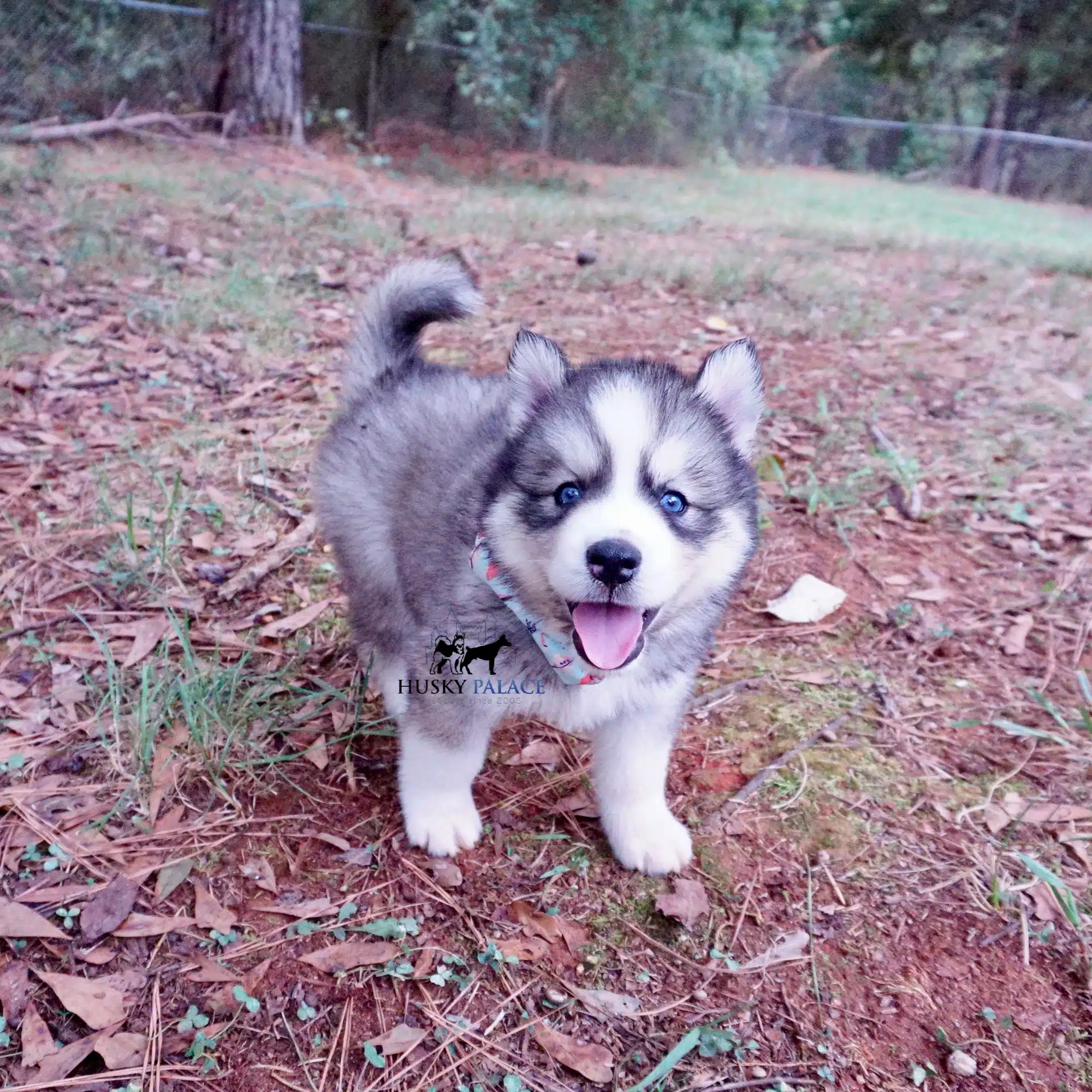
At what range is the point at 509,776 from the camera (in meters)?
2.47

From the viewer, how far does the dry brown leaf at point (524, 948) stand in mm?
1918

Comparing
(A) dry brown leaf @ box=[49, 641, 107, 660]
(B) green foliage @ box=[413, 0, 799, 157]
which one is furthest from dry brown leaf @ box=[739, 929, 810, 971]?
(B) green foliage @ box=[413, 0, 799, 157]

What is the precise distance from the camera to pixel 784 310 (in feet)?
19.1

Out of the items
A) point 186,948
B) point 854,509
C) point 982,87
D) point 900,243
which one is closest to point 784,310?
point 854,509

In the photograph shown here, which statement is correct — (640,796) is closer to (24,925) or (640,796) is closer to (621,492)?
(621,492)

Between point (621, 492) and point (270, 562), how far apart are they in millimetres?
1776

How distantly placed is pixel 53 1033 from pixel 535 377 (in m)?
1.67

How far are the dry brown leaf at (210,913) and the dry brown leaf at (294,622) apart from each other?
0.98 m

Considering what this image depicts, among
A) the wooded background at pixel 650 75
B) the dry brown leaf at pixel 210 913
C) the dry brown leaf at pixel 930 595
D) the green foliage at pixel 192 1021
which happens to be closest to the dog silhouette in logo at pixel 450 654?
the dry brown leaf at pixel 210 913

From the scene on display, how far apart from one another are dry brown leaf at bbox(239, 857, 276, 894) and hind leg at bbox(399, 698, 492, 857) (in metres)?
0.34

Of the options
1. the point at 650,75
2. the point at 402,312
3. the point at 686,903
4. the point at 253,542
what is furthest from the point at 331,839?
the point at 650,75

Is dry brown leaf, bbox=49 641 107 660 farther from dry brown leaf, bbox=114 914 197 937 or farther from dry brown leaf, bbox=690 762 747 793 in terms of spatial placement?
dry brown leaf, bbox=690 762 747 793

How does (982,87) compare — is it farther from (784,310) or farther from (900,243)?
(784,310)

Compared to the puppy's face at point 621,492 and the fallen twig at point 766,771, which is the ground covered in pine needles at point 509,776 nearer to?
the fallen twig at point 766,771
